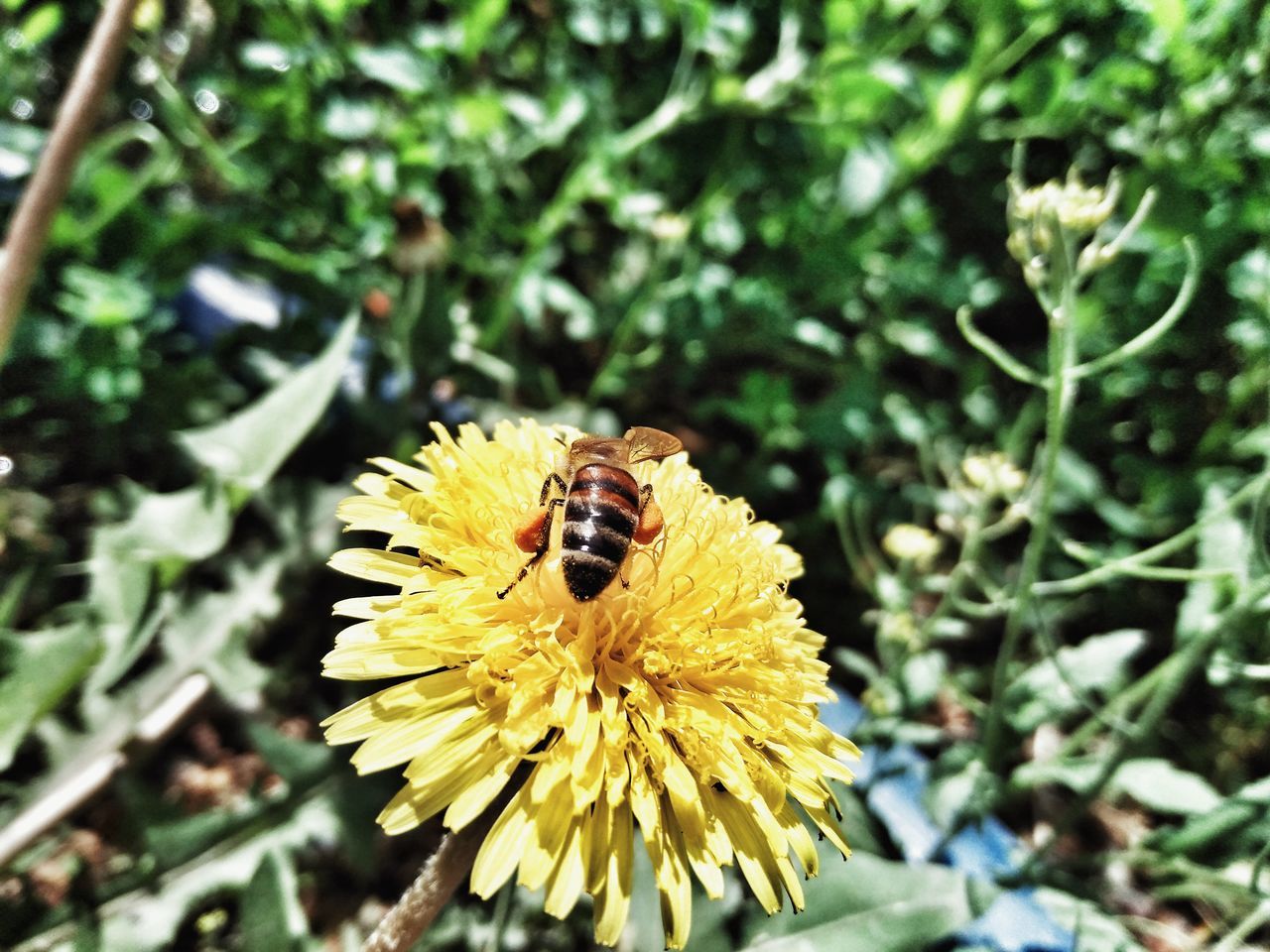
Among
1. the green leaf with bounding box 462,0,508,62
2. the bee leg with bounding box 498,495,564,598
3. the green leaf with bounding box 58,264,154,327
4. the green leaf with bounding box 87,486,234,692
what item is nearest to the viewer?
the bee leg with bounding box 498,495,564,598

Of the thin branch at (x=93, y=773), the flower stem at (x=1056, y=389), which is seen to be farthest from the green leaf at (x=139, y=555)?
the flower stem at (x=1056, y=389)

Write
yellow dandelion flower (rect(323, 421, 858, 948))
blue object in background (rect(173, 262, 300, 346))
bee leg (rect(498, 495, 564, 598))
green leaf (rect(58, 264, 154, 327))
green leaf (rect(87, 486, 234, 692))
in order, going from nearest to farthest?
yellow dandelion flower (rect(323, 421, 858, 948)), bee leg (rect(498, 495, 564, 598)), green leaf (rect(87, 486, 234, 692)), green leaf (rect(58, 264, 154, 327)), blue object in background (rect(173, 262, 300, 346))

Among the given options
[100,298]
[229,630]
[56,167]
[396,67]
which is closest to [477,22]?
[396,67]

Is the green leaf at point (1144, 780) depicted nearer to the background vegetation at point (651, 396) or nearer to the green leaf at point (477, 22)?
the background vegetation at point (651, 396)

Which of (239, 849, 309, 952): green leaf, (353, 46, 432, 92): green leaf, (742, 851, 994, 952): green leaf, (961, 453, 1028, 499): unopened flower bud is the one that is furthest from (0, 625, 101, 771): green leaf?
(961, 453, 1028, 499): unopened flower bud

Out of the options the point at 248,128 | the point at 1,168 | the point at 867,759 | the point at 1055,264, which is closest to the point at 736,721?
the point at 867,759

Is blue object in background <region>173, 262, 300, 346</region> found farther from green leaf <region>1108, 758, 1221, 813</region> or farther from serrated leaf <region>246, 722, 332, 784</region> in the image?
green leaf <region>1108, 758, 1221, 813</region>

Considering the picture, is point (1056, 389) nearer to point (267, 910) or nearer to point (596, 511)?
point (596, 511)
